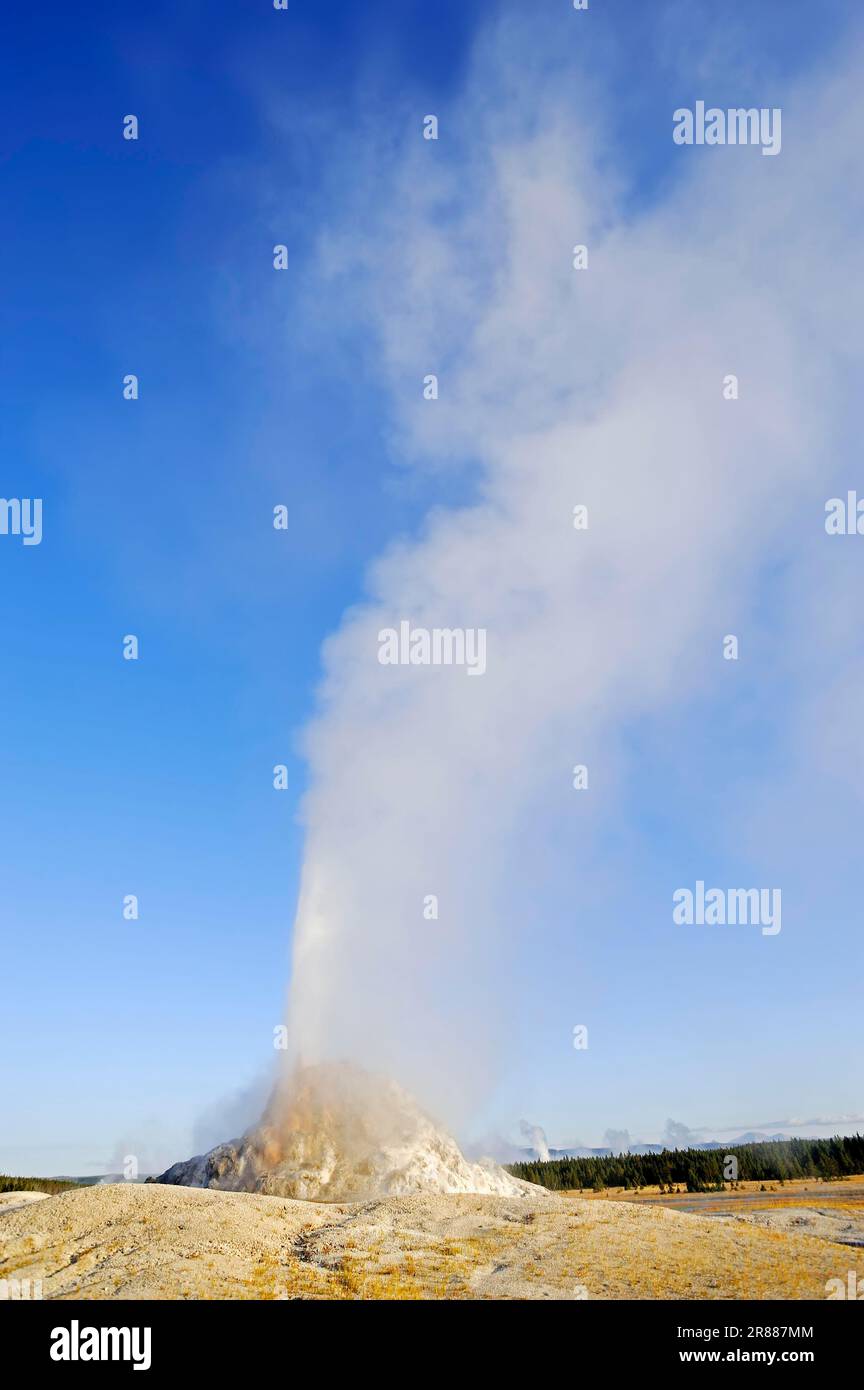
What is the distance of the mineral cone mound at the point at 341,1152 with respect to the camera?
47781 mm

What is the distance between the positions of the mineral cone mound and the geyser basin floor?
38.5 ft

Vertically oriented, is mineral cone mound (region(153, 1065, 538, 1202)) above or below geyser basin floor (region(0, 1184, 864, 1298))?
below

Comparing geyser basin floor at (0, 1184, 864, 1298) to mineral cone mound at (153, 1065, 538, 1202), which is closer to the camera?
geyser basin floor at (0, 1184, 864, 1298)

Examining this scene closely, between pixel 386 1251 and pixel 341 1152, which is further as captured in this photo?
pixel 341 1152

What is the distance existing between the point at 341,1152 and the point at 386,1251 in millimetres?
22158

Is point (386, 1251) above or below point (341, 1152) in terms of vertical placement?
above

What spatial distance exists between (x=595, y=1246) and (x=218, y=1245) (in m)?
13.0

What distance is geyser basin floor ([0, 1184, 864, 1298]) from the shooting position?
1008 inches

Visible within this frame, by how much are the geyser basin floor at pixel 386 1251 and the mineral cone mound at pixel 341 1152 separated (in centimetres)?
1173

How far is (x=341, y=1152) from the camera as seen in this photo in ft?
165
